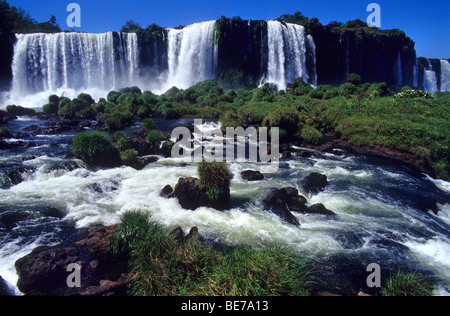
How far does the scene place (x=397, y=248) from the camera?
26.5ft

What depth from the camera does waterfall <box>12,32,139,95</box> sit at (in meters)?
41.8

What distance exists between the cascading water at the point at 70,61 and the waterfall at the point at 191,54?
26.4 ft

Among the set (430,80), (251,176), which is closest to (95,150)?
(251,176)

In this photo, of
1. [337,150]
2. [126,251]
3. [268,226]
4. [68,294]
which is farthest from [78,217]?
[337,150]

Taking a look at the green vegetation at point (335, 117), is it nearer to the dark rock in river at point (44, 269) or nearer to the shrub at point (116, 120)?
the shrub at point (116, 120)

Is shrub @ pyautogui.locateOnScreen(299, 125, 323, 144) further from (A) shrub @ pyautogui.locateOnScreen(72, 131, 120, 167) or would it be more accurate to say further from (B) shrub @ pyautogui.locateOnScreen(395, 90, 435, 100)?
(A) shrub @ pyautogui.locateOnScreen(72, 131, 120, 167)

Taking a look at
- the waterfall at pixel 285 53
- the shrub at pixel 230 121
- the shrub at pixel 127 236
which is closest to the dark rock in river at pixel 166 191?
the shrub at pixel 127 236

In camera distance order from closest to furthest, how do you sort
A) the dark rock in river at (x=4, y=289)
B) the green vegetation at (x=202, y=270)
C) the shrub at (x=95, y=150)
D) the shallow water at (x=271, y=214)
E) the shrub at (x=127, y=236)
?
1. the green vegetation at (x=202, y=270)
2. the dark rock in river at (x=4, y=289)
3. the shrub at (x=127, y=236)
4. the shallow water at (x=271, y=214)
5. the shrub at (x=95, y=150)

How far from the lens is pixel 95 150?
14.3 meters

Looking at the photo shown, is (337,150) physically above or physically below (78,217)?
above

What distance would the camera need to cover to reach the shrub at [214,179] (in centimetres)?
1023

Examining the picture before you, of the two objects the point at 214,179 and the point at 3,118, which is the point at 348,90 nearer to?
the point at 214,179

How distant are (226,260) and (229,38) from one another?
5551 cm
